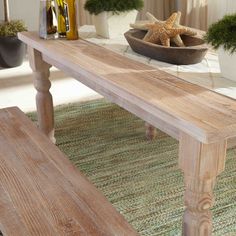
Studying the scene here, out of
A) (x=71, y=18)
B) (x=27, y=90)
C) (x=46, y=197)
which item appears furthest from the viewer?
(x=27, y=90)

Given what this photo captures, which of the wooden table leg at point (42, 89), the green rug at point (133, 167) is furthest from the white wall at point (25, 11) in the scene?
the wooden table leg at point (42, 89)

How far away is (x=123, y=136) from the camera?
242 centimetres

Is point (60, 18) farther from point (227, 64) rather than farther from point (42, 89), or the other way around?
point (227, 64)

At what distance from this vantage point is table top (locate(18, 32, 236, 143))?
3.34 ft

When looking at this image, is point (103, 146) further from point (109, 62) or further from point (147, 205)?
point (109, 62)

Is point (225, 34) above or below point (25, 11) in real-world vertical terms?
above

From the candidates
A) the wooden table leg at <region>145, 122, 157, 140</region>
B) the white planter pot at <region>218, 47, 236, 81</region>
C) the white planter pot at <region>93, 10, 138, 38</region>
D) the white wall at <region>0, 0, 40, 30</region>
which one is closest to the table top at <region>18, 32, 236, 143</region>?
the white planter pot at <region>218, 47, 236, 81</region>

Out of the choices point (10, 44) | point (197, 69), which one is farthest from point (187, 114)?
point (10, 44)

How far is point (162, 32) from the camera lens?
63.4 inches

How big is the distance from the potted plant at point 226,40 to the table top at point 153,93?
0.44 feet

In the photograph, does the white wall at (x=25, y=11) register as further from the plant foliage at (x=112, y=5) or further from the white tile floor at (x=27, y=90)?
the plant foliage at (x=112, y=5)

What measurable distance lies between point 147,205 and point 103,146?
23.7 inches

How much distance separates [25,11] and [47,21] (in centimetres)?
230

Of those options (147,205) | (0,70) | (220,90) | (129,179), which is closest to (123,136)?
(129,179)
